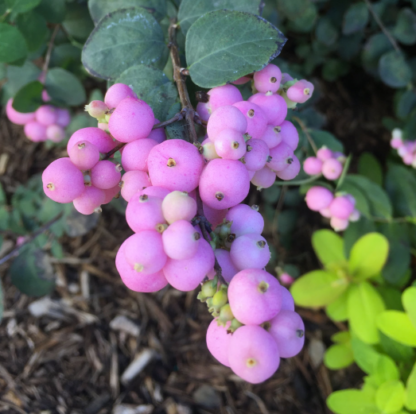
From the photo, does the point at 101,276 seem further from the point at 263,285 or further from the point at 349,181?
the point at 263,285

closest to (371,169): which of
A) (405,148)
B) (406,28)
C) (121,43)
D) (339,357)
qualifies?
(405,148)

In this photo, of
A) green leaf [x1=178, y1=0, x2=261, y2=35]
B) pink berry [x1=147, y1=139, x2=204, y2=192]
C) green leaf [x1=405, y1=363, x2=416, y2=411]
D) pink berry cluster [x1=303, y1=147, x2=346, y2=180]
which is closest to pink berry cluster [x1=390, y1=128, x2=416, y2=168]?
pink berry cluster [x1=303, y1=147, x2=346, y2=180]

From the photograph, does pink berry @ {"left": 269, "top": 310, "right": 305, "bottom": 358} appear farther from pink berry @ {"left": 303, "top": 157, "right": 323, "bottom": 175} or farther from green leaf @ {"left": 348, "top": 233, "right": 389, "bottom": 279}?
green leaf @ {"left": 348, "top": 233, "right": 389, "bottom": 279}

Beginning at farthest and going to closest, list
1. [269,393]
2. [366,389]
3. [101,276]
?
[101,276]
[269,393]
[366,389]

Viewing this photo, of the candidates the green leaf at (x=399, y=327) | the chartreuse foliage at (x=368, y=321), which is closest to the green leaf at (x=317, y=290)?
the chartreuse foliage at (x=368, y=321)

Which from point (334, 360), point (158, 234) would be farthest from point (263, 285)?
point (334, 360)

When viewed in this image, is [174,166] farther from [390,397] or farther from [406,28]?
[406,28]
